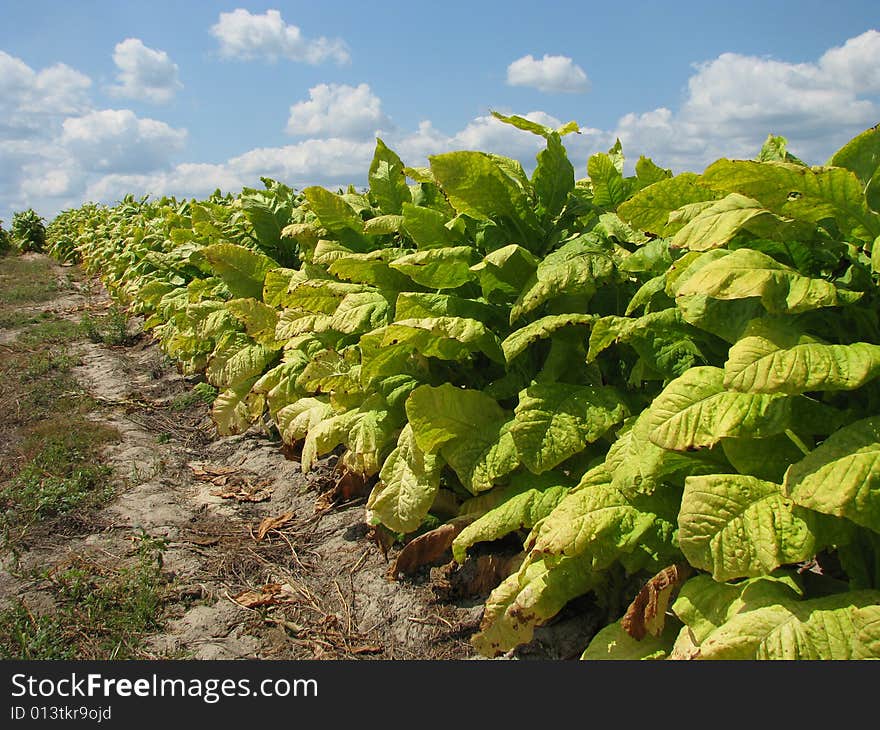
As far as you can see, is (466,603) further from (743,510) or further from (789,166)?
(789,166)

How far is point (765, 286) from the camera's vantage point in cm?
196

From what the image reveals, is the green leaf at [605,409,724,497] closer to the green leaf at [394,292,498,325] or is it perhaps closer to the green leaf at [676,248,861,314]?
the green leaf at [676,248,861,314]

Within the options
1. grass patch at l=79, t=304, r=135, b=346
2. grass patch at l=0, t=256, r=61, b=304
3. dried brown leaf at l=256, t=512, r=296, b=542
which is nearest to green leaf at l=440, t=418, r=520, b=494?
dried brown leaf at l=256, t=512, r=296, b=542

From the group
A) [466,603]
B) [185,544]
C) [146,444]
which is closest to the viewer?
[466,603]

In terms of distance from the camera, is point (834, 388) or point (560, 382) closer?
point (834, 388)

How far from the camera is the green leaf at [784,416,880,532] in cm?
179

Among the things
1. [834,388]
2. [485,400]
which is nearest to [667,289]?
[834,388]

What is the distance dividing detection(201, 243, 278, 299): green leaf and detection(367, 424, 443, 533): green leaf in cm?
247

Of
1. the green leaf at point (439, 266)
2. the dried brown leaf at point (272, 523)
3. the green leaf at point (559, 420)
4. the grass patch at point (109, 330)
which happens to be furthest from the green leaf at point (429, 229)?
the grass patch at point (109, 330)

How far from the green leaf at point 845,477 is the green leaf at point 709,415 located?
0.14 meters

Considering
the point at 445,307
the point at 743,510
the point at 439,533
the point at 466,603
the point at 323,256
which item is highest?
the point at 323,256

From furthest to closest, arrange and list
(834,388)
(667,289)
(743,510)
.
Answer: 1. (667,289)
2. (743,510)
3. (834,388)

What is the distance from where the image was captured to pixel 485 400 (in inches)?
126

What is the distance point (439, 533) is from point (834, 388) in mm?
1919
